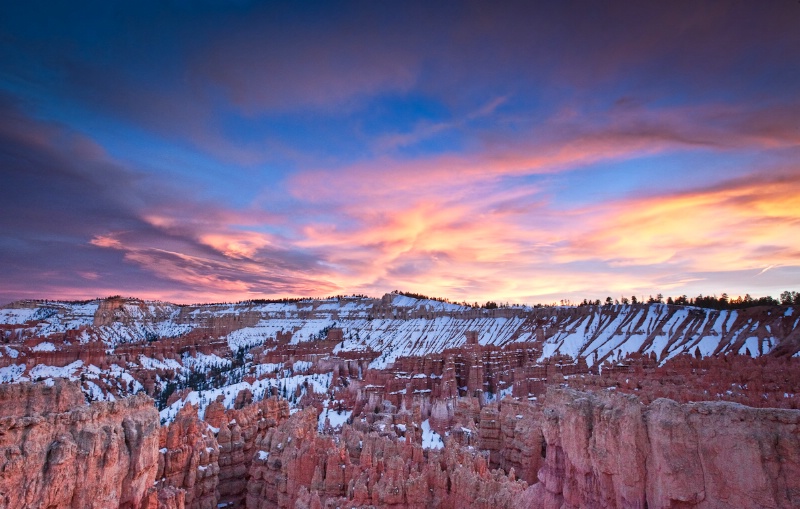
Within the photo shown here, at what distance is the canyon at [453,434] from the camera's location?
7.19 metres

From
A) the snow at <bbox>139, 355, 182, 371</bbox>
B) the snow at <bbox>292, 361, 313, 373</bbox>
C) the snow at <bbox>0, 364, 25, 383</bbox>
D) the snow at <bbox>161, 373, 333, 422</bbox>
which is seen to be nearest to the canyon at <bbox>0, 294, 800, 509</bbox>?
the snow at <bbox>161, 373, 333, 422</bbox>

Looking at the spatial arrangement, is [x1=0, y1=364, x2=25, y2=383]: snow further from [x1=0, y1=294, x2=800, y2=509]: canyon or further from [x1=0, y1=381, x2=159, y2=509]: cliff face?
[x1=0, y1=381, x2=159, y2=509]: cliff face

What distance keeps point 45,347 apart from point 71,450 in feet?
343

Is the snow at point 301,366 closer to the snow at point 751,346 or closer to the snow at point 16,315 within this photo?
the snow at point 751,346

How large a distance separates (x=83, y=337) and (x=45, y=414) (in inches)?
5001

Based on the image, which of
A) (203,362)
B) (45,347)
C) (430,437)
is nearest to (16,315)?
(45,347)

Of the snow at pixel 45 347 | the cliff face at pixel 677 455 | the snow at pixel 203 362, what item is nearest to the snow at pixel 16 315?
the snow at pixel 45 347

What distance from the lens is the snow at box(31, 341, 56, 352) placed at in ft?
284

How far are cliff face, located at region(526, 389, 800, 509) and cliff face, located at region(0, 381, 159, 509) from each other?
982cm

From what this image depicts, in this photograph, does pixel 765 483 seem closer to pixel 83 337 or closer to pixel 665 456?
pixel 665 456

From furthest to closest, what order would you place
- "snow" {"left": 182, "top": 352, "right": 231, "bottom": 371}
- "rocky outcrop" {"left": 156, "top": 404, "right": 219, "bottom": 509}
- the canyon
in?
"snow" {"left": 182, "top": 352, "right": 231, "bottom": 371}
"rocky outcrop" {"left": 156, "top": 404, "right": 219, "bottom": 509}
the canyon

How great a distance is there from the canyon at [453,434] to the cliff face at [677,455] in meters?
0.02

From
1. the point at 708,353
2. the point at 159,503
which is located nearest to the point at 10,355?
the point at 159,503

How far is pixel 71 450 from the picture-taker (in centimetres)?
936
